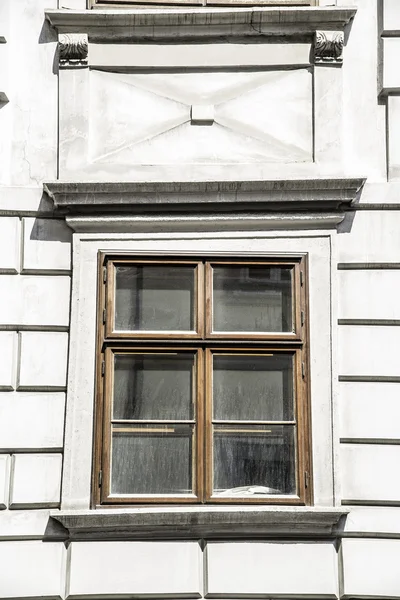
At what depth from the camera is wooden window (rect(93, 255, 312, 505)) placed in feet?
23.0

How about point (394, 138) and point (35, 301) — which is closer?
point (35, 301)

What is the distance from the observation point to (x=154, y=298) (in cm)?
724

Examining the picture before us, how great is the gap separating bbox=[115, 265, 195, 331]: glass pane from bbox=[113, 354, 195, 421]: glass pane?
252mm

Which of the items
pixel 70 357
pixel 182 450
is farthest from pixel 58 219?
pixel 182 450

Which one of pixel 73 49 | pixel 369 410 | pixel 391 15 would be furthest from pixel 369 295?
pixel 73 49

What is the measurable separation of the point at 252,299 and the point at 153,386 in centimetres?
104

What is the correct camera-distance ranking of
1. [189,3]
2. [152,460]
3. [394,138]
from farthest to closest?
[189,3] < [394,138] < [152,460]

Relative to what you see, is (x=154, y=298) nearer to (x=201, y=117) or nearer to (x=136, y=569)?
(x=201, y=117)

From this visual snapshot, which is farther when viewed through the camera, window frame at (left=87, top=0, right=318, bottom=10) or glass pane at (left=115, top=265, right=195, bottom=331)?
window frame at (left=87, top=0, right=318, bottom=10)

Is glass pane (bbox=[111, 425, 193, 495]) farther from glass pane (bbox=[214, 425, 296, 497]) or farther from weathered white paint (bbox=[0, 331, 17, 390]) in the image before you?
weathered white paint (bbox=[0, 331, 17, 390])

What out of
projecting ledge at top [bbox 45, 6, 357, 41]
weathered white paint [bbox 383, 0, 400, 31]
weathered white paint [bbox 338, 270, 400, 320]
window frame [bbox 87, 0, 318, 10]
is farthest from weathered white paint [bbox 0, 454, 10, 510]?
A: weathered white paint [bbox 383, 0, 400, 31]

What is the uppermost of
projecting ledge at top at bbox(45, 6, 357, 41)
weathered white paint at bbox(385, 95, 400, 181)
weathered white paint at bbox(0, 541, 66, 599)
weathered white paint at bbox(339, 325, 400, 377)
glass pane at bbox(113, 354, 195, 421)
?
projecting ledge at top at bbox(45, 6, 357, 41)

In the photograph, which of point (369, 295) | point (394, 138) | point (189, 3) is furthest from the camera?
point (189, 3)

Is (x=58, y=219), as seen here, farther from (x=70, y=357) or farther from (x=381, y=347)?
(x=381, y=347)
